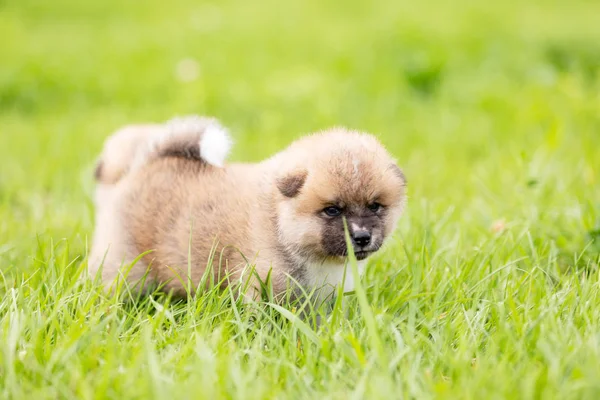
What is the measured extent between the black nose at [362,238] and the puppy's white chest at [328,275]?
0.19m

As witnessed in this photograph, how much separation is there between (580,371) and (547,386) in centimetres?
16

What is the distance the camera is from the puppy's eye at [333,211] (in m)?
3.16

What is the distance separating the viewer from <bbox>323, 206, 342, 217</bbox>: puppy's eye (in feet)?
10.4

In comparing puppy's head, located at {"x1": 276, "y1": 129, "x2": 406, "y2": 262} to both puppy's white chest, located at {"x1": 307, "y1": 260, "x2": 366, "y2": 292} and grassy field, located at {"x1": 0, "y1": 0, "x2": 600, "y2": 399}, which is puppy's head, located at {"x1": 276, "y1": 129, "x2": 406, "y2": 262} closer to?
puppy's white chest, located at {"x1": 307, "y1": 260, "x2": 366, "y2": 292}

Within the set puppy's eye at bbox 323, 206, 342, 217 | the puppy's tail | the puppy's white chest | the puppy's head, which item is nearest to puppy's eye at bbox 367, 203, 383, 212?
the puppy's head

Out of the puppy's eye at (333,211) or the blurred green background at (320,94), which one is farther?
the blurred green background at (320,94)

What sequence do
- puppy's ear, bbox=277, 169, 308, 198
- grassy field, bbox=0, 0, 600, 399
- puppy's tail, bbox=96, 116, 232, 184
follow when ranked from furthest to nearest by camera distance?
puppy's tail, bbox=96, 116, 232, 184
puppy's ear, bbox=277, 169, 308, 198
grassy field, bbox=0, 0, 600, 399

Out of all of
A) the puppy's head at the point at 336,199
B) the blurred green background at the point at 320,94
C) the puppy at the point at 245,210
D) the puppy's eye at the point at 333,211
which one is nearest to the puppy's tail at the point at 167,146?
the puppy at the point at 245,210

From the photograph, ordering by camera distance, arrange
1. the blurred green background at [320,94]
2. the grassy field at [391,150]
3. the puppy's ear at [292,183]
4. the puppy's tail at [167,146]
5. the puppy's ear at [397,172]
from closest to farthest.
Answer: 1. the grassy field at [391,150]
2. the puppy's ear at [292,183]
3. the puppy's ear at [397,172]
4. the puppy's tail at [167,146]
5. the blurred green background at [320,94]

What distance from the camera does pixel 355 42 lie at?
31.5ft

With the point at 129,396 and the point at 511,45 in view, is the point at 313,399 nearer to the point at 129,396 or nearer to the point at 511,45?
the point at 129,396

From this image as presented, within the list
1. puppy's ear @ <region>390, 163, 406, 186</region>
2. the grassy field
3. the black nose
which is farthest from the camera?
puppy's ear @ <region>390, 163, 406, 186</region>

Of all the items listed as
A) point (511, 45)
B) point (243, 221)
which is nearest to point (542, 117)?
point (511, 45)

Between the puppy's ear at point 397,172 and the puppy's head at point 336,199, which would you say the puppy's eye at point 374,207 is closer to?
the puppy's head at point 336,199
